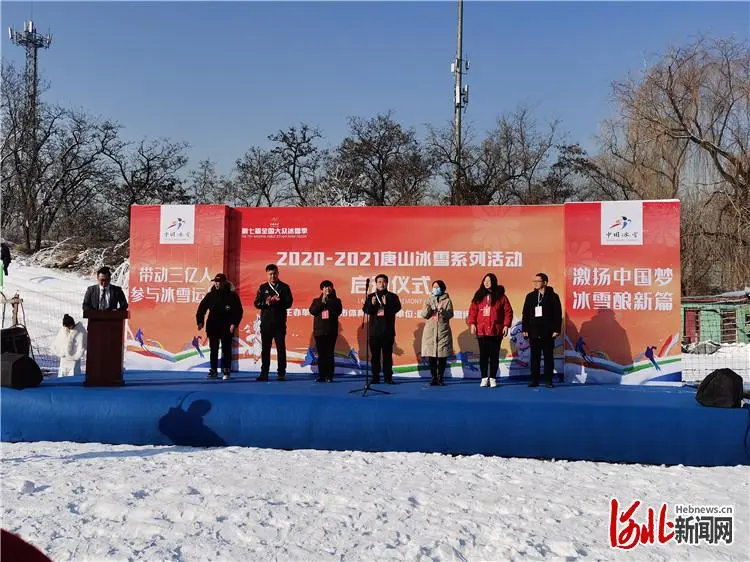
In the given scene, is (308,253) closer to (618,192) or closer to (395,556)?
(395,556)

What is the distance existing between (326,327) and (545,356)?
2.43 meters

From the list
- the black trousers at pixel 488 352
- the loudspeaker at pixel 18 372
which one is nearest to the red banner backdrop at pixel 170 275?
the loudspeaker at pixel 18 372

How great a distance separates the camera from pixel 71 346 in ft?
28.5

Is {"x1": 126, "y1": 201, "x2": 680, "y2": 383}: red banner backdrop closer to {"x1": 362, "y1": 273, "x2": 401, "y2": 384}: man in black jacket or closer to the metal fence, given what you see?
{"x1": 362, "y1": 273, "x2": 401, "y2": 384}: man in black jacket

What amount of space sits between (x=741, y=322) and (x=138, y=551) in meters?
14.8

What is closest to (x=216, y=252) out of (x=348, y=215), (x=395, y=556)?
(x=348, y=215)

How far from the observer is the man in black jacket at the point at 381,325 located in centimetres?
741

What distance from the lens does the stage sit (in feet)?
18.7

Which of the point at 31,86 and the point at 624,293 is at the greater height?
the point at 31,86

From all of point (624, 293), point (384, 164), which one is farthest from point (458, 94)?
point (624, 293)

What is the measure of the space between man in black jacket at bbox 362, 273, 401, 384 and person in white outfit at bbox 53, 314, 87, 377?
3.97m

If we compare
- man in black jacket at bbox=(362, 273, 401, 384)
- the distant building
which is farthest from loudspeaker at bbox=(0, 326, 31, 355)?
the distant building

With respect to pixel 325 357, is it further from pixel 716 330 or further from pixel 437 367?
pixel 716 330

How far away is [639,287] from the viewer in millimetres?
7680
